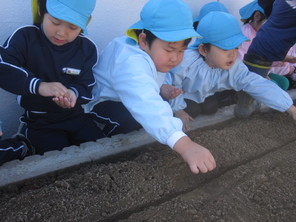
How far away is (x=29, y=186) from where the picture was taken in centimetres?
155

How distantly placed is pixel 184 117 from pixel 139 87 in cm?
75

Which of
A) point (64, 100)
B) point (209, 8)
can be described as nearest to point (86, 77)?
point (64, 100)

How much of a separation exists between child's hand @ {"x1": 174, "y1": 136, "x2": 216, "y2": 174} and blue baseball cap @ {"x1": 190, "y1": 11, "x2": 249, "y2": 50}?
A: 1.02m

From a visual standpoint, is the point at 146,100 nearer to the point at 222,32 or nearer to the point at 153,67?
the point at 153,67

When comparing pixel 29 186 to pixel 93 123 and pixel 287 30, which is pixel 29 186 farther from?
pixel 287 30

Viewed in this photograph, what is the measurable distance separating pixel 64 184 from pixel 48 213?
0.60 ft

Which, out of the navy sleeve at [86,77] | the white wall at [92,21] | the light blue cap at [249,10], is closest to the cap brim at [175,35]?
the navy sleeve at [86,77]

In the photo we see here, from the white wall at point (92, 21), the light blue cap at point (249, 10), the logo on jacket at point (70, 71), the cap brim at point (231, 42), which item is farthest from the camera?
the light blue cap at point (249, 10)

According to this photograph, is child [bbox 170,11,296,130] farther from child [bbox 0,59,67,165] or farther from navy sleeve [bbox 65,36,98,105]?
child [bbox 0,59,67,165]

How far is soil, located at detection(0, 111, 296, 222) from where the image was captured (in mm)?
1345

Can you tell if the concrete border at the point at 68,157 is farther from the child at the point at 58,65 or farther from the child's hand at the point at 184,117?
the child's hand at the point at 184,117

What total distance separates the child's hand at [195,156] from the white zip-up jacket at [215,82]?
0.90 meters

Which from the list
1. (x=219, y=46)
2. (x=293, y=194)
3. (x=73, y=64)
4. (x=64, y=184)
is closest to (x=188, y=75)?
(x=219, y=46)

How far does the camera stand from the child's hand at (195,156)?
133 cm
